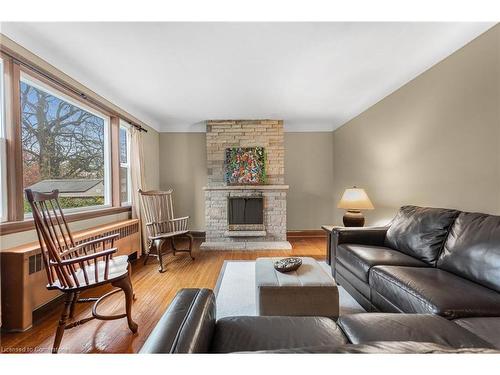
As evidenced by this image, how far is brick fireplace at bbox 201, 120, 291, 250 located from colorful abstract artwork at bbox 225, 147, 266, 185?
0.11 meters

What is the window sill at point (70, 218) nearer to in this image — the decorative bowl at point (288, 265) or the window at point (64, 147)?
the window at point (64, 147)

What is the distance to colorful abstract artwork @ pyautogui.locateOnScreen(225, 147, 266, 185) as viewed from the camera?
4.38m

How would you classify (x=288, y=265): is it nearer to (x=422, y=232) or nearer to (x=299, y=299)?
(x=299, y=299)

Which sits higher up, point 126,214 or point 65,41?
point 65,41

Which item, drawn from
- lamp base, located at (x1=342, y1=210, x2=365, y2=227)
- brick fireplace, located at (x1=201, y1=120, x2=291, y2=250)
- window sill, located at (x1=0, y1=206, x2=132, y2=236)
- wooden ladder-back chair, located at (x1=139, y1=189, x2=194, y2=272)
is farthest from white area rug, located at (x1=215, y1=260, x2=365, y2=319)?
window sill, located at (x1=0, y1=206, x2=132, y2=236)

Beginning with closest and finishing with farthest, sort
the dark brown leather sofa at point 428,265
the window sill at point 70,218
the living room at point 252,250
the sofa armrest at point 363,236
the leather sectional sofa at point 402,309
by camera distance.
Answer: the leather sectional sofa at point 402,309
the living room at point 252,250
the dark brown leather sofa at point 428,265
the window sill at point 70,218
the sofa armrest at point 363,236

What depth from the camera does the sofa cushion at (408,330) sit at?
888mm

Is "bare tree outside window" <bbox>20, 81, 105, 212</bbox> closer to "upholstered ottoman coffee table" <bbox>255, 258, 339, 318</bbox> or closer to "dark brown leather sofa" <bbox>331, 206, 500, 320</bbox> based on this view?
"upholstered ottoman coffee table" <bbox>255, 258, 339, 318</bbox>

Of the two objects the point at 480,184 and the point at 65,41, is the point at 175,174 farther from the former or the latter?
the point at 480,184

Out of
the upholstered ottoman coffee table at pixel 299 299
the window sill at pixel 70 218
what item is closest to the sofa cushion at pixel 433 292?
the upholstered ottoman coffee table at pixel 299 299

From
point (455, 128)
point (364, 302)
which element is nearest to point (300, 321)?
point (364, 302)

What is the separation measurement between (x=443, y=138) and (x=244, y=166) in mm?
3060

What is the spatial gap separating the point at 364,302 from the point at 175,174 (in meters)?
4.16

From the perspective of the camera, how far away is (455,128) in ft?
6.59
